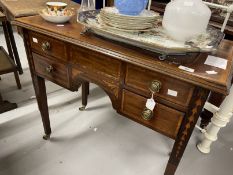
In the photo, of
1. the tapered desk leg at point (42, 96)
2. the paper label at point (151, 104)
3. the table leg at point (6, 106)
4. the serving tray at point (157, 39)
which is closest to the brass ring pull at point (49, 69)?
the tapered desk leg at point (42, 96)

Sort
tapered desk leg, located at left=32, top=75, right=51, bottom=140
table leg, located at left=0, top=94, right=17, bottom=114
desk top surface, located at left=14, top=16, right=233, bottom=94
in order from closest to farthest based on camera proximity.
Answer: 1. desk top surface, located at left=14, top=16, right=233, bottom=94
2. tapered desk leg, located at left=32, top=75, right=51, bottom=140
3. table leg, located at left=0, top=94, right=17, bottom=114

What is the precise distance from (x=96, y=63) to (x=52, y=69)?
0.91 ft

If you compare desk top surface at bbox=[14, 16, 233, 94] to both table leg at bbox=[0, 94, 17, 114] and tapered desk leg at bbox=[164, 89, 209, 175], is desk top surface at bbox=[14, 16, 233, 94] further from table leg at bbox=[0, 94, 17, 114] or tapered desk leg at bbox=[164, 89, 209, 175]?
table leg at bbox=[0, 94, 17, 114]

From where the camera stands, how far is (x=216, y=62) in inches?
27.3

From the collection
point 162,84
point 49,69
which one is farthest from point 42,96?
point 162,84

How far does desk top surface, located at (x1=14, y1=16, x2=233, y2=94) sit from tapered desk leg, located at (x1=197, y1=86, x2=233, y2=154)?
40 centimetres

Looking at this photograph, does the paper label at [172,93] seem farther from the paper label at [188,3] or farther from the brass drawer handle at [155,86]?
the paper label at [188,3]

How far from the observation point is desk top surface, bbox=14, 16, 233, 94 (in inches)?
23.2

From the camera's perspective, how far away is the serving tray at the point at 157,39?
2.16 ft

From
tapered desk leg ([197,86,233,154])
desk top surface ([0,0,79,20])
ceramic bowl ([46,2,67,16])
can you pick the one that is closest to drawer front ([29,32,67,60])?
ceramic bowl ([46,2,67,16])

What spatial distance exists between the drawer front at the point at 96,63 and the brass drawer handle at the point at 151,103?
14 centimetres

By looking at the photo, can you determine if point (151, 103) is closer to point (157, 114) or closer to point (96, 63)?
point (157, 114)

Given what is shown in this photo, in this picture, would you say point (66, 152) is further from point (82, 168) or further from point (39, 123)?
point (39, 123)

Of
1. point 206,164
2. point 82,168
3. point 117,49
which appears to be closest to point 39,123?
point 82,168
